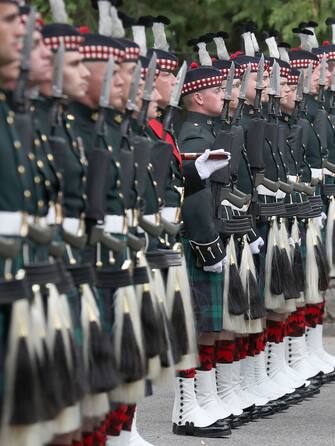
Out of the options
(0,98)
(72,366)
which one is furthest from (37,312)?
(0,98)

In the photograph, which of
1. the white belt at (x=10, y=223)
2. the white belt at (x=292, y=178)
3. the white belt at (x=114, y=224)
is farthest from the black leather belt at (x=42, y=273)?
the white belt at (x=292, y=178)

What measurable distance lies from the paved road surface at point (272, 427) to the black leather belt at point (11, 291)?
3.10 m

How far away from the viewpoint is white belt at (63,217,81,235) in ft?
21.4

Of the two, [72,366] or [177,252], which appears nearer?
[72,366]

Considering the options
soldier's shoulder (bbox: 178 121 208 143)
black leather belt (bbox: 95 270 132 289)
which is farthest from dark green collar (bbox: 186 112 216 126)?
black leather belt (bbox: 95 270 132 289)

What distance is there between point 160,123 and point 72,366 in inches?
110

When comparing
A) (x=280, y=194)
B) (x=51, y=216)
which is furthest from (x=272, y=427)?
(x=51, y=216)

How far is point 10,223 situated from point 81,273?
2.23ft

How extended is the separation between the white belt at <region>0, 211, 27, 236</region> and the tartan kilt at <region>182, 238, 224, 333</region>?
3161mm

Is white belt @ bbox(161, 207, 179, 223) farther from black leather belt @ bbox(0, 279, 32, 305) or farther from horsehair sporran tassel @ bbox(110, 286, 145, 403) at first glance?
black leather belt @ bbox(0, 279, 32, 305)

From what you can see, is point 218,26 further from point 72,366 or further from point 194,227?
point 72,366

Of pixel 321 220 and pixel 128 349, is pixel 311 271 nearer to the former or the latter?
pixel 321 220

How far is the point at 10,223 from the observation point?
589cm

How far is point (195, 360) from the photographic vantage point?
7801 millimetres
